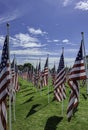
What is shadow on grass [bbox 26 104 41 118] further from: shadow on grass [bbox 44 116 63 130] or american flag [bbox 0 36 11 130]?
american flag [bbox 0 36 11 130]

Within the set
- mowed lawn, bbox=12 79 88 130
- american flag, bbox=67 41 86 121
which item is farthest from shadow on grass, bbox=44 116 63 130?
american flag, bbox=67 41 86 121

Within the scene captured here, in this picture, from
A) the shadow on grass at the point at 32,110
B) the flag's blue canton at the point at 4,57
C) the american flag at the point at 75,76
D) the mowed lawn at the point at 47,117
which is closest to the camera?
the flag's blue canton at the point at 4,57

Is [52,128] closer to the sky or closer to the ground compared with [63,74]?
closer to the ground

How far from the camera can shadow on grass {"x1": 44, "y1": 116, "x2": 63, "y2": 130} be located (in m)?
22.6

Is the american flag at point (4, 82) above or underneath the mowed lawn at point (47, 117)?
above

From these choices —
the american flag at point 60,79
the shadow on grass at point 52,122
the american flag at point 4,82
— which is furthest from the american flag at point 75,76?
the american flag at point 60,79

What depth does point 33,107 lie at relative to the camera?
3034cm

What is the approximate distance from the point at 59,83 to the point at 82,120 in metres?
3.53

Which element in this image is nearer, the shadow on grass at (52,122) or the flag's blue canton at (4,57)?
the flag's blue canton at (4,57)

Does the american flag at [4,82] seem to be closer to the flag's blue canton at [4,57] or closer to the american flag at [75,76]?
the flag's blue canton at [4,57]

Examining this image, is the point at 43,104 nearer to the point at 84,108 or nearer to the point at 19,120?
the point at 84,108

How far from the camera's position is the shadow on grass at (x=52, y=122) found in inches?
890

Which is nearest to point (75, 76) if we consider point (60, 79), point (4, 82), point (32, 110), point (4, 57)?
point (4, 57)

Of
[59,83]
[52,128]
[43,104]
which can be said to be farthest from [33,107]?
[52,128]
